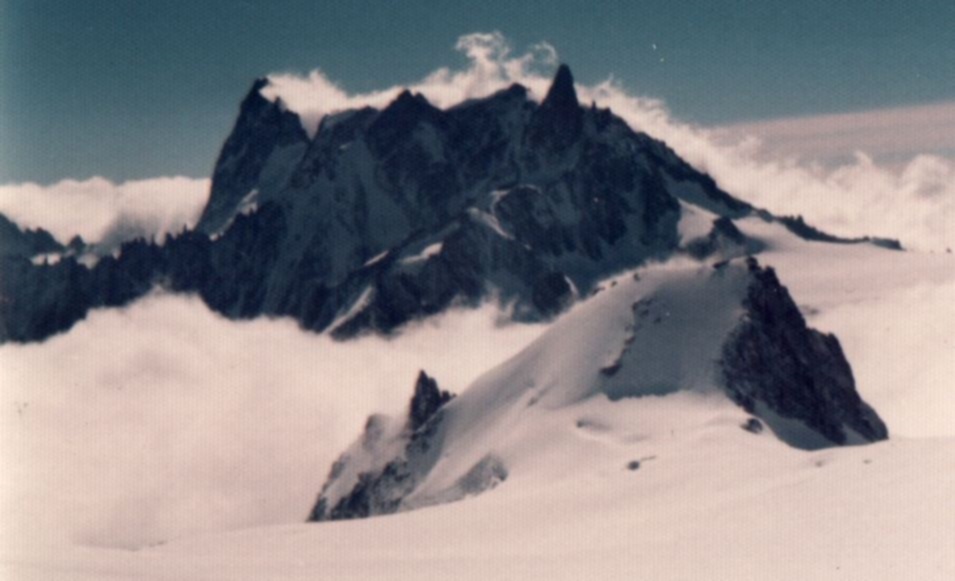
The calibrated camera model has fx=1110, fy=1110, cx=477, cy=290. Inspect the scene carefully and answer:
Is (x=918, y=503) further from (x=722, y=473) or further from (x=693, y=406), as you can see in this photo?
(x=693, y=406)

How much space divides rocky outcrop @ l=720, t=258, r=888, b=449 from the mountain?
0.53 ft

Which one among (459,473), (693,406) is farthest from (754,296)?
(459,473)

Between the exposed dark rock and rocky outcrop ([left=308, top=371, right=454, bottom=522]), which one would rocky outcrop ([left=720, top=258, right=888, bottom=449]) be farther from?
the exposed dark rock

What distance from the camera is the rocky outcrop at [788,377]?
110625 millimetres

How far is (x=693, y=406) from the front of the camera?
10594cm

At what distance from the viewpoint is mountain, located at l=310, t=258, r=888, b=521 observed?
10706 centimetres

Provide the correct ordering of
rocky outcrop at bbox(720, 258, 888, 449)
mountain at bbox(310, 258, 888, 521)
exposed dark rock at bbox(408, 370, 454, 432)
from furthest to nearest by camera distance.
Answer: exposed dark rock at bbox(408, 370, 454, 432)
rocky outcrop at bbox(720, 258, 888, 449)
mountain at bbox(310, 258, 888, 521)

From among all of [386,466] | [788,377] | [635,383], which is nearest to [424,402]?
[386,466]

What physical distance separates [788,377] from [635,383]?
1756 cm

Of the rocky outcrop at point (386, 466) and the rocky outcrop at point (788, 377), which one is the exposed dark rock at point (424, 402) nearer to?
the rocky outcrop at point (386, 466)

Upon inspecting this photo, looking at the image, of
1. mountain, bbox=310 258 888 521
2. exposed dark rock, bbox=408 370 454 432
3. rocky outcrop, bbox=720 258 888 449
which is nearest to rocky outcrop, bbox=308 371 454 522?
exposed dark rock, bbox=408 370 454 432

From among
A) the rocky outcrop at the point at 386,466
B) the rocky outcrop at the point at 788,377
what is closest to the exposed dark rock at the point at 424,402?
the rocky outcrop at the point at 386,466

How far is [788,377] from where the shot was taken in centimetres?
11756

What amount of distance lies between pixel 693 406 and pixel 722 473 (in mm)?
40521
